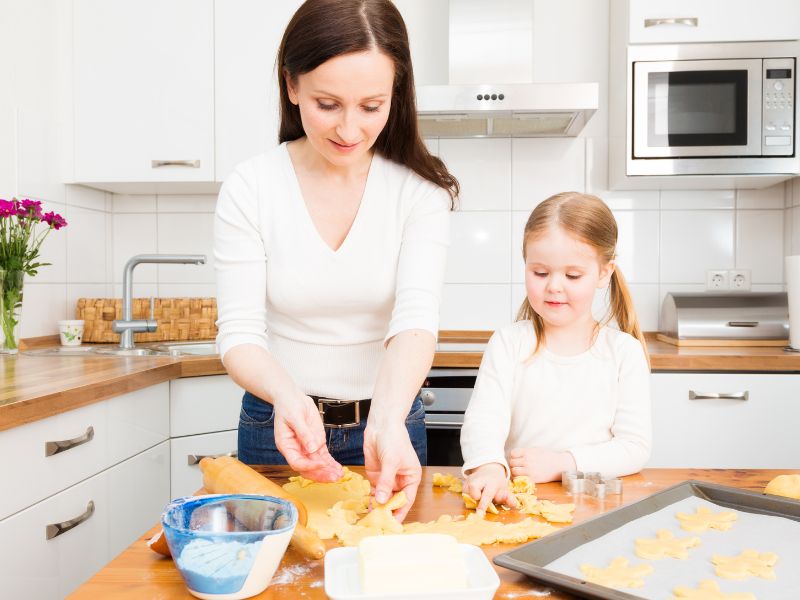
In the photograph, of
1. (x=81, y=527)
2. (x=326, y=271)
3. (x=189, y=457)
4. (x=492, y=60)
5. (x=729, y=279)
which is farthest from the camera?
(x=729, y=279)

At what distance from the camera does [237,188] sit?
1.18 m

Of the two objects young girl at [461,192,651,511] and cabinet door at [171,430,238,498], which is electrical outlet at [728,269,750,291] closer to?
young girl at [461,192,651,511]

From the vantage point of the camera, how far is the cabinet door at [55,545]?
4.21ft

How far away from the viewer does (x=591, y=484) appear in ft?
3.07

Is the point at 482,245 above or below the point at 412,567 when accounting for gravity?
above

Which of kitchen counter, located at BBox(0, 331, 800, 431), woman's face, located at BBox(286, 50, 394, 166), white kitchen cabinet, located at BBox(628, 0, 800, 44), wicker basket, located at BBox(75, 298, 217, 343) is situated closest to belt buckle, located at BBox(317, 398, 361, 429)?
woman's face, located at BBox(286, 50, 394, 166)

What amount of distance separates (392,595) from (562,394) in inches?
32.7

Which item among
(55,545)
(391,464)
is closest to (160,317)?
(55,545)

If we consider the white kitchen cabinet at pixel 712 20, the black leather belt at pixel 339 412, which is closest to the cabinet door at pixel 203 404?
the black leather belt at pixel 339 412

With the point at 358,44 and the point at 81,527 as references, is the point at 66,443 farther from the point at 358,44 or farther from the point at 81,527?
the point at 358,44

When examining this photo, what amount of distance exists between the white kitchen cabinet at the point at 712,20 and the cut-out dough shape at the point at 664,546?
1894 millimetres

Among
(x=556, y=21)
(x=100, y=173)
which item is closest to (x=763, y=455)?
(x=556, y=21)

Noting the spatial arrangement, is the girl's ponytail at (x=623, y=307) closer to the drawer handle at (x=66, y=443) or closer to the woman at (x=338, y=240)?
the woman at (x=338, y=240)

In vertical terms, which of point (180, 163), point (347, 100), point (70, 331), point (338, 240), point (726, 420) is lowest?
point (726, 420)
